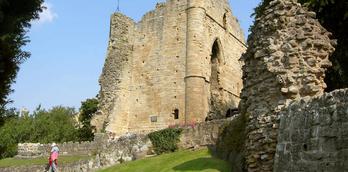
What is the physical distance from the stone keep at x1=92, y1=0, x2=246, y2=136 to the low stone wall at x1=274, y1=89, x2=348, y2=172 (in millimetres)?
26865

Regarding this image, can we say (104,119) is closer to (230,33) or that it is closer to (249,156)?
(230,33)

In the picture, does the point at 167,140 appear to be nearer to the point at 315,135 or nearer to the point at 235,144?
the point at 235,144

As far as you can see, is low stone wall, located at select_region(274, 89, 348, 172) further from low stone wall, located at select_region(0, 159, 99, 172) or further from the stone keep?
the stone keep

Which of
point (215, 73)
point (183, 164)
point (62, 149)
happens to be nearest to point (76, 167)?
point (62, 149)

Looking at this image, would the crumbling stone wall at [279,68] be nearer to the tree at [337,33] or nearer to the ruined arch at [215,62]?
the tree at [337,33]

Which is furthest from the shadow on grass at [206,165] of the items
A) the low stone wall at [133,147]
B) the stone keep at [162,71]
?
the stone keep at [162,71]

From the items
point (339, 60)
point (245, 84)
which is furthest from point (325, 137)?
point (339, 60)

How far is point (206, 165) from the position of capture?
1491 cm

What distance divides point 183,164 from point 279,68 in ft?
20.9

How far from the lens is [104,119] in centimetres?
3919

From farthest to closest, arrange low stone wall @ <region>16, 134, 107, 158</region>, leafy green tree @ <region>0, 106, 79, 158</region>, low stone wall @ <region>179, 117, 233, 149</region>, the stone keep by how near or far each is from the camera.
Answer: leafy green tree @ <region>0, 106, 79, 158</region> < the stone keep < low stone wall @ <region>16, 134, 107, 158</region> < low stone wall @ <region>179, 117, 233, 149</region>

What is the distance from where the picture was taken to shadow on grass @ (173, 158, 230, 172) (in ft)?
47.2

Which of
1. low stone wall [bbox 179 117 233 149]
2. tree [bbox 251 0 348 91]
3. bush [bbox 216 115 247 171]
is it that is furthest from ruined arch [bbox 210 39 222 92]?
bush [bbox 216 115 247 171]

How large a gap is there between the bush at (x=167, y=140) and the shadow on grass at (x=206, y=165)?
6888 mm
